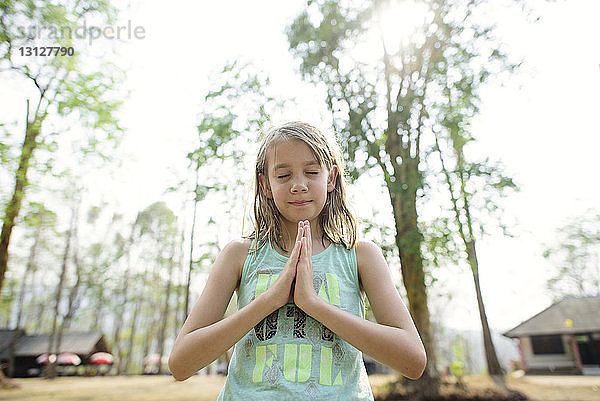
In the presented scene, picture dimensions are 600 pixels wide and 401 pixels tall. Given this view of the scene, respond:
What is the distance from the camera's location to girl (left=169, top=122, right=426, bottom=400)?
1.16 metres

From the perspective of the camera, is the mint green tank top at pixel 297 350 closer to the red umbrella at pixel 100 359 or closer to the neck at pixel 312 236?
the neck at pixel 312 236

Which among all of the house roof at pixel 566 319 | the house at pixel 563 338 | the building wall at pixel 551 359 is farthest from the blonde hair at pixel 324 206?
the building wall at pixel 551 359

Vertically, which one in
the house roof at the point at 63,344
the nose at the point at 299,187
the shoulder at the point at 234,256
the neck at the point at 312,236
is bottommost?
the house roof at the point at 63,344

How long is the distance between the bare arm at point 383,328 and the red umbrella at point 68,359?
35.5 metres

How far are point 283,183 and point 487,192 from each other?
A: 35.9ft

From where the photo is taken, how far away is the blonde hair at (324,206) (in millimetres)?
1444

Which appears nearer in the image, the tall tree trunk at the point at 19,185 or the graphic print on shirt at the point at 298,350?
the graphic print on shirt at the point at 298,350

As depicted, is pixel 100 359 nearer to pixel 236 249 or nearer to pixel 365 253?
pixel 236 249

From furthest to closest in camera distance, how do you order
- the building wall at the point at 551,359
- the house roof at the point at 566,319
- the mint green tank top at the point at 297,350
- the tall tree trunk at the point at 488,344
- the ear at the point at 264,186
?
the building wall at the point at 551,359 → the house roof at the point at 566,319 → the tall tree trunk at the point at 488,344 → the ear at the point at 264,186 → the mint green tank top at the point at 297,350

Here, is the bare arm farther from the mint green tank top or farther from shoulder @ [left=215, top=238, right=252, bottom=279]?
shoulder @ [left=215, top=238, right=252, bottom=279]

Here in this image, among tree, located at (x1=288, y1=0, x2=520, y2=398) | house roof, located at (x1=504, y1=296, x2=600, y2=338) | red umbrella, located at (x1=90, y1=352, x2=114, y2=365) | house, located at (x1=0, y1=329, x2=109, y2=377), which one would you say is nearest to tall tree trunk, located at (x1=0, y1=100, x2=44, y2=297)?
tree, located at (x1=288, y1=0, x2=520, y2=398)

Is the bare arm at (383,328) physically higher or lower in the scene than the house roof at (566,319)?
lower

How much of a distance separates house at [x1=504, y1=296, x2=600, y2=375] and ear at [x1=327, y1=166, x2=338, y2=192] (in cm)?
2776

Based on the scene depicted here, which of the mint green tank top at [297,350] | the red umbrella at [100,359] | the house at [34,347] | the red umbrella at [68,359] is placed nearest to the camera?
the mint green tank top at [297,350]
